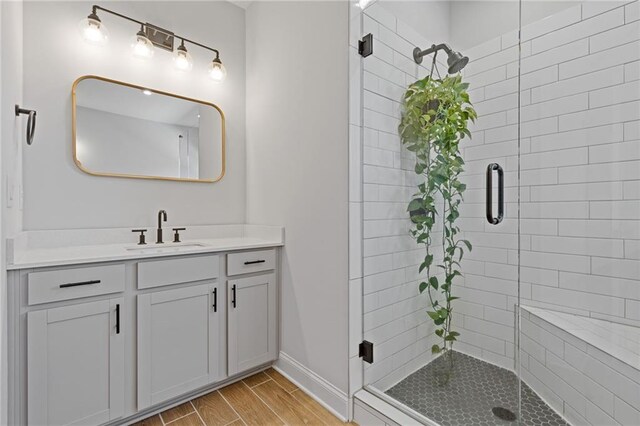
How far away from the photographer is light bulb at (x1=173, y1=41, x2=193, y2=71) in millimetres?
2172

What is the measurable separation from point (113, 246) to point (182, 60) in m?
1.34

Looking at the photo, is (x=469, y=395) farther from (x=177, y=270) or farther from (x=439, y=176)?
(x=177, y=270)

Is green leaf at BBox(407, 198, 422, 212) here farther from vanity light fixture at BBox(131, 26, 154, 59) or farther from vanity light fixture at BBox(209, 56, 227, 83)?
vanity light fixture at BBox(131, 26, 154, 59)

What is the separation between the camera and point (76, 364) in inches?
53.9

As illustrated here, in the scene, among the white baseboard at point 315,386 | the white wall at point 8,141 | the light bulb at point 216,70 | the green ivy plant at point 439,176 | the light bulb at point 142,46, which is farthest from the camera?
the light bulb at point 216,70

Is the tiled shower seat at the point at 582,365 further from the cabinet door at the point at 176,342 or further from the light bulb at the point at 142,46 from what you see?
the light bulb at the point at 142,46

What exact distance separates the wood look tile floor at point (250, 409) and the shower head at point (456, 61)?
6.52ft

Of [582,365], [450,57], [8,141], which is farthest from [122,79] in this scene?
[582,365]

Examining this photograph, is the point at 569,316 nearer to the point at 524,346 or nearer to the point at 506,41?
the point at 524,346

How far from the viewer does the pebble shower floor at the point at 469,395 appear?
148 cm

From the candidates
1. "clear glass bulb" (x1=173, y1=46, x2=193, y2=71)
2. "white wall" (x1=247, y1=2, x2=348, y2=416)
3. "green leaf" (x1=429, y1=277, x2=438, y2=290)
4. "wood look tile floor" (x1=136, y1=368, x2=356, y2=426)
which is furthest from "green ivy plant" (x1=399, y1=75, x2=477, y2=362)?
"clear glass bulb" (x1=173, y1=46, x2=193, y2=71)

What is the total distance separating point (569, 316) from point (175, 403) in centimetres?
217

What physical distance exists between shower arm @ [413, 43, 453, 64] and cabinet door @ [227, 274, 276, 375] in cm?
159

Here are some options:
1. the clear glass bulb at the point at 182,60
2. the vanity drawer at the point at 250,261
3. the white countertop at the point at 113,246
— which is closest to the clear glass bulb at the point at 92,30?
the clear glass bulb at the point at 182,60
